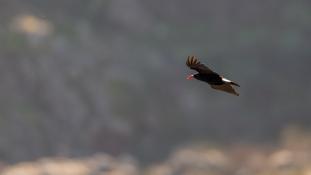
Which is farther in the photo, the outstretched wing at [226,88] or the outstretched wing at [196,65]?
the outstretched wing at [226,88]

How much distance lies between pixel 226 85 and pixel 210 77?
0.82 meters

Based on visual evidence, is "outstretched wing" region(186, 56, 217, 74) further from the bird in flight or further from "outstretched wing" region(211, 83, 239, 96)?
"outstretched wing" region(211, 83, 239, 96)

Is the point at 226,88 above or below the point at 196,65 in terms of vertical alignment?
below

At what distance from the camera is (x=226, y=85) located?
24641 millimetres

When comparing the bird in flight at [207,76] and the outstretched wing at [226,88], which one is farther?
the outstretched wing at [226,88]

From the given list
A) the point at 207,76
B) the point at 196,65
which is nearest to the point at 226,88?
the point at 207,76

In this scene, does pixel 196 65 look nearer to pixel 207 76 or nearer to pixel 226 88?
pixel 207 76

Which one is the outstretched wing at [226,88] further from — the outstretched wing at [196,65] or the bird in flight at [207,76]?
the outstretched wing at [196,65]

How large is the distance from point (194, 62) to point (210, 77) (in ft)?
2.38

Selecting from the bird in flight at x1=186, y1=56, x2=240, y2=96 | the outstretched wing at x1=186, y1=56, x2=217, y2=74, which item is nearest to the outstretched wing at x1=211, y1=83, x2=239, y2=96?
the bird in flight at x1=186, y1=56, x2=240, y2=96

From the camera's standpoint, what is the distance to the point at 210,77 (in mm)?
24125

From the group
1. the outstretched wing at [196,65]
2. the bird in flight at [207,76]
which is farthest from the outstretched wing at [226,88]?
the outstretched wing at [196,65]

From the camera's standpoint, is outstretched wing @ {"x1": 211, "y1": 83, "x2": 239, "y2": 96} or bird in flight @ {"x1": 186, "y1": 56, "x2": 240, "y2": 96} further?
outstretched wing @ {"x1": 211, "y1": 83, "x2": 239, "y2": 96}

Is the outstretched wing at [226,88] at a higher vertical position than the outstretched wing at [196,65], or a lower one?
lower
